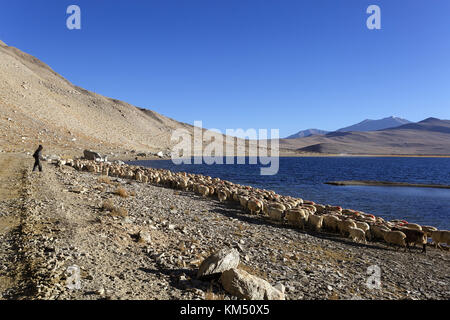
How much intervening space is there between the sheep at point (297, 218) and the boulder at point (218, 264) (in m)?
7.70

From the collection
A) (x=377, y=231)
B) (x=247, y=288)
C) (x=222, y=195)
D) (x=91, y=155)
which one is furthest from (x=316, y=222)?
(x=91, y=155)

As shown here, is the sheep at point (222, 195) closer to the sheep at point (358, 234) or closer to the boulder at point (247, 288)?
the sheep at point (358, 234)

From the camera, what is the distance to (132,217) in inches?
405

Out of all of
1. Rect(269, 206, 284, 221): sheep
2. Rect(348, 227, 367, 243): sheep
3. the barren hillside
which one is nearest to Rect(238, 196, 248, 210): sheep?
Rect(269, 206, 284, 221): sheep

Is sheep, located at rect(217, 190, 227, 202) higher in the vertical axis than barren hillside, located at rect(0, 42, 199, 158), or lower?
lower

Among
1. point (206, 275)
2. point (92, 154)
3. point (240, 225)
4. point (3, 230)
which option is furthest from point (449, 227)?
point (92, 154)

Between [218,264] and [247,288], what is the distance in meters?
0.94

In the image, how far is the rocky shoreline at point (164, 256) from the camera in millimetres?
5242

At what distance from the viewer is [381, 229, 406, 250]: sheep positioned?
11.2 meters

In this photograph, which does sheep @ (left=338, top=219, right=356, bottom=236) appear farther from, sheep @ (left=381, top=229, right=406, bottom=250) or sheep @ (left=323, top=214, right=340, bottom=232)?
sheep @ (left=381, top=229, right=406, bottom=250)

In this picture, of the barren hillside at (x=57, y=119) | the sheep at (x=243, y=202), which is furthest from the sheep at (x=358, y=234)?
the barren hillside at (x=57, y=119)

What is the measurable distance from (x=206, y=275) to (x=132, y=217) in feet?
17.6

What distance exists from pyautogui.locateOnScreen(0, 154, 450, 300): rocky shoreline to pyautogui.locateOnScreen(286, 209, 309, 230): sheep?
20.8 inches
